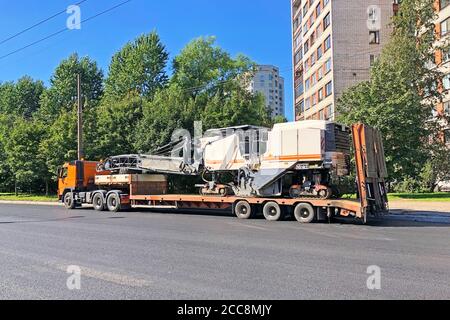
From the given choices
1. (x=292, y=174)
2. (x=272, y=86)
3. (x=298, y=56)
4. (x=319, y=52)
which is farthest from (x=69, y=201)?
(x=272, y=86)

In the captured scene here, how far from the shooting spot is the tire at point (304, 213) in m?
15.8

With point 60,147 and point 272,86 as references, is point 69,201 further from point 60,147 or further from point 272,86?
point 272,86

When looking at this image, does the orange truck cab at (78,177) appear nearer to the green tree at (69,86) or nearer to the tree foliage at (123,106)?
the tree foliage at (123,106)

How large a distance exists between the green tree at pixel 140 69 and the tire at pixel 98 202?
110 feet

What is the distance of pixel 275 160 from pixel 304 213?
7.51 ft

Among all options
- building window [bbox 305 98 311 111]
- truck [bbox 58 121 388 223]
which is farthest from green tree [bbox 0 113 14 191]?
building window [bbox 305 98 311 111]

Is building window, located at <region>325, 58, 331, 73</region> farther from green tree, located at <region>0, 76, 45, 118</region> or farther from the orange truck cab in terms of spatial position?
green tree, located at <region>0, 76, 45, 118</region>

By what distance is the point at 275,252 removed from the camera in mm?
9289

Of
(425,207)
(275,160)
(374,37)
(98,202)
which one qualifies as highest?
(374,37)

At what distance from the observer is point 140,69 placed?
56.7 meters

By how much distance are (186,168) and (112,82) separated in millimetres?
41652

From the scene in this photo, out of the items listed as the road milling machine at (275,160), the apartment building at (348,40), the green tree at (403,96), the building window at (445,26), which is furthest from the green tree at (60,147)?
the building window at (445,26)

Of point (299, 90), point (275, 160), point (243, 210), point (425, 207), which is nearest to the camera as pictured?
point (275, 160)

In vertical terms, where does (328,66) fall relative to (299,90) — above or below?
below
